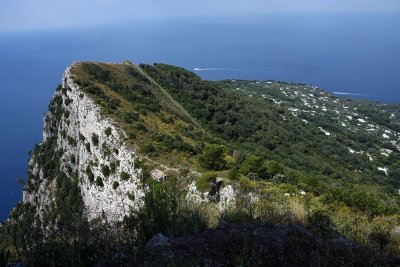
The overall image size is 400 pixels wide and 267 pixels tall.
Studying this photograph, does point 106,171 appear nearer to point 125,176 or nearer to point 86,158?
point 125,176

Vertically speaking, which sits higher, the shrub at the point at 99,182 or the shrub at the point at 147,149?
the shrub at the point at 147,149

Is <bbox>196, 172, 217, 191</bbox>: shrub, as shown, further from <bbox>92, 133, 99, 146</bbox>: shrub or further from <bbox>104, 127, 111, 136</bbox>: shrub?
<bbox>92, 133, 99, 146</bbox>: shrub

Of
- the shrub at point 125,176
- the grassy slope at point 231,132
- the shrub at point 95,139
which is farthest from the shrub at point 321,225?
the shrub at point 95,139

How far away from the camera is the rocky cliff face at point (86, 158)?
19.9 meters

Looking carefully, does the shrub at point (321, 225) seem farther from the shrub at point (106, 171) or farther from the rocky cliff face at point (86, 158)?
the shrub at point (106, 171)

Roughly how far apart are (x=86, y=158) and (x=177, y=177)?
10208 mm

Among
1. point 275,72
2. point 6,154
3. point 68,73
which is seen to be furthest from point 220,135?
point 275,72

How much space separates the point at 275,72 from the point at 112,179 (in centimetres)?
15332

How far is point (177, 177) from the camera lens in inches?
699

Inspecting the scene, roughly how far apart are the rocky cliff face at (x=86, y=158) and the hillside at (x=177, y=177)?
0.11m

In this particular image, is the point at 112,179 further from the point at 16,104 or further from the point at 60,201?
the point at 16,104

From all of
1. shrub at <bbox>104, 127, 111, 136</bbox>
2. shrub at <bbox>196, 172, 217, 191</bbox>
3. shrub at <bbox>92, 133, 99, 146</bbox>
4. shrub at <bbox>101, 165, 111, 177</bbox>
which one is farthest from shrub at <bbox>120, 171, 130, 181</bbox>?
shrub at <bbox>92, 133, 99, 146</bbox>

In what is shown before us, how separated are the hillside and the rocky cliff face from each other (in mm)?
109

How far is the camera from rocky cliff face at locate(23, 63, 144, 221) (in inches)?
785
